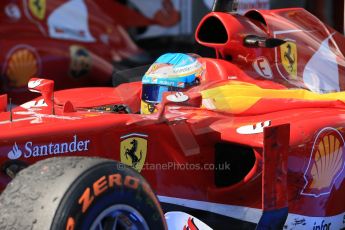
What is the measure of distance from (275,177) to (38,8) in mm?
5376

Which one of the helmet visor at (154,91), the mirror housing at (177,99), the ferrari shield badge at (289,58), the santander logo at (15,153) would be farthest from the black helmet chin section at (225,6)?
the santander logo at (15,153)

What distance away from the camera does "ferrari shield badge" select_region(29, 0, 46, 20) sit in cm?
790

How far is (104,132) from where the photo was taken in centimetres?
308

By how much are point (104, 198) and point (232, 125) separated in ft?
3.84

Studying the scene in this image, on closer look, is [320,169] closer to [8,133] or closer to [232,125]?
[232,125]

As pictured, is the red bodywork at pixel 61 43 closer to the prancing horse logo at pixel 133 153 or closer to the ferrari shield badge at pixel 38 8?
the ferrari shield badge at pixel 38 8

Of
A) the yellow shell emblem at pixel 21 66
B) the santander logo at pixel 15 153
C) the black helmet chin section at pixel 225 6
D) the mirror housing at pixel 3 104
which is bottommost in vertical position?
the yellow shell emblem at pixel 21 66

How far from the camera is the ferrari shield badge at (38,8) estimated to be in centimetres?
790

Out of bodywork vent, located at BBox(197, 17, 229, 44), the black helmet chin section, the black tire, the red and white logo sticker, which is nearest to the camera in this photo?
the black tire

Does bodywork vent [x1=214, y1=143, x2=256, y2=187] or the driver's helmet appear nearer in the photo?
bodywork vent [x1=214, y1=143, x2=256, y2=187]

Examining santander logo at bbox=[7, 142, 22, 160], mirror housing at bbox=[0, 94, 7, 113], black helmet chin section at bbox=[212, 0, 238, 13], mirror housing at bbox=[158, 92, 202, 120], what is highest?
black helmet chin section at bbox=[212, 0, 238, 13]

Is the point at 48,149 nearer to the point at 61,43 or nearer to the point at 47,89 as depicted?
the point at 47,89

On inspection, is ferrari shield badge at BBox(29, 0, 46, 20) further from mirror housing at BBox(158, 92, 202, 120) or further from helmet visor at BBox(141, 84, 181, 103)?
mirror housing at BBox(158, 92, 202, 120)

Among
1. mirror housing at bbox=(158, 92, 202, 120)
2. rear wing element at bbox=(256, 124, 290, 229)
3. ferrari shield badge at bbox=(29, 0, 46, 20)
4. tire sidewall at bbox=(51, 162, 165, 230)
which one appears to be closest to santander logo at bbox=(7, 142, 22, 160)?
tire sidewall at bbox=(51, 162, 165, 230)
